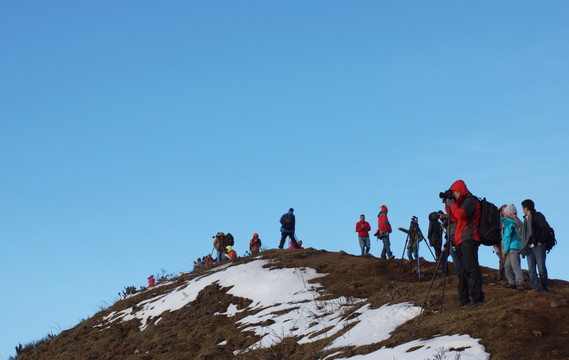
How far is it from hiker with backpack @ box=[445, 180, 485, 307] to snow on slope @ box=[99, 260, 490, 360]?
1280 mm

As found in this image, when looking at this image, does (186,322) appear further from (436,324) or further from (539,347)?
(539,347)

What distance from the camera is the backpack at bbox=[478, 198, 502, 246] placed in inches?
407

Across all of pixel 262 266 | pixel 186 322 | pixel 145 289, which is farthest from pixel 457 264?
pixel 145 289

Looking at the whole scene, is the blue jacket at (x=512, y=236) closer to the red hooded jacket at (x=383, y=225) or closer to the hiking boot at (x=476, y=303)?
the hiking boot at (x=476, y=303)

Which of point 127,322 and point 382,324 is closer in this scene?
point 382,324

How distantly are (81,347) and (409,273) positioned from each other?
31.6 feet

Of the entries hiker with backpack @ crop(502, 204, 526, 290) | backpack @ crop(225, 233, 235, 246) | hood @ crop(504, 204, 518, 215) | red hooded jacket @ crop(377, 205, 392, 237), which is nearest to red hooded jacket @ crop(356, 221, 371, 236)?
red hooded jacket @ crop(377, 205, 392, 237)

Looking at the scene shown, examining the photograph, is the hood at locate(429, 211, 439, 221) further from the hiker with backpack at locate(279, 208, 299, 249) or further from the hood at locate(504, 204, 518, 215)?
the hiker with backpack at locate(279, 208, 299, 249)

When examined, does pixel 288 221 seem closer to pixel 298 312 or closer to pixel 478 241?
Answer: pixel 298 312

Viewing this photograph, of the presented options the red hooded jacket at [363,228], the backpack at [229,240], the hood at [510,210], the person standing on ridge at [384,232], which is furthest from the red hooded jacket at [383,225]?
the hood at [510,210]

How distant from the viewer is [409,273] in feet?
57.5

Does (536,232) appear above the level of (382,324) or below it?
above

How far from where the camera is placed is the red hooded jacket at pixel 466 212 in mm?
10438

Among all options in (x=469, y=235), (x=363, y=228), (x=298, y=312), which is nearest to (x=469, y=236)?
(x=469, y=235)
